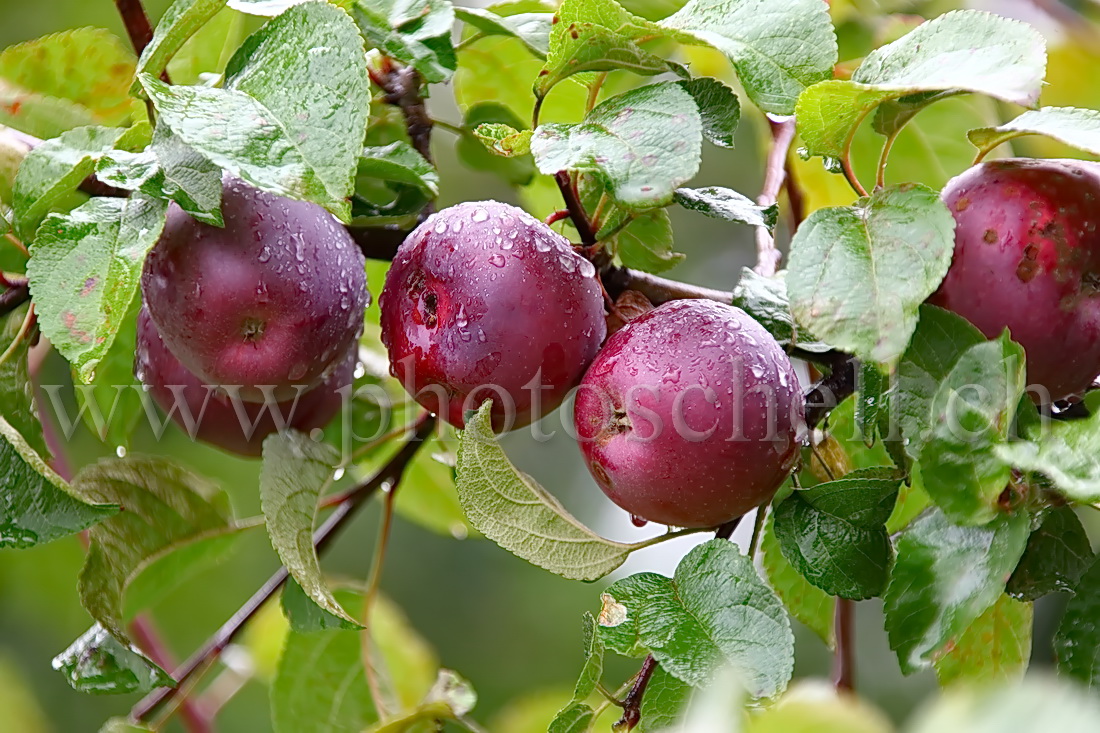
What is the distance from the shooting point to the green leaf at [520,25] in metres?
0.60

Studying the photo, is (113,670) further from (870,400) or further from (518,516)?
(870,400)

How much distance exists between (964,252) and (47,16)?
5.27 ft

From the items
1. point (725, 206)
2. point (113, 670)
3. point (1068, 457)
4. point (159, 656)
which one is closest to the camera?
point (1068, 457)

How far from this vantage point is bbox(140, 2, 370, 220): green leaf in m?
0.44

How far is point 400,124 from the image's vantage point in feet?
2.28

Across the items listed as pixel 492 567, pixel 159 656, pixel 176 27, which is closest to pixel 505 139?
pixel 176 27

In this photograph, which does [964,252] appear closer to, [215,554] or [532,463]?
[215,554]

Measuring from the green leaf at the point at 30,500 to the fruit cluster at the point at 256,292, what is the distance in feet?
0.28

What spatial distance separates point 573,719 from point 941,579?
0.58ft

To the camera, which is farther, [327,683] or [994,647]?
[327,683]

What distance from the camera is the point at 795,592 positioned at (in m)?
0.66

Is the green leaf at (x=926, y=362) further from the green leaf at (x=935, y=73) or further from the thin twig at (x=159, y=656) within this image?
the thin twig at (x=159, y=656)

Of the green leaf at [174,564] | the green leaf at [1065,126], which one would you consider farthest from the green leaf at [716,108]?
the green leaf at [174,564]

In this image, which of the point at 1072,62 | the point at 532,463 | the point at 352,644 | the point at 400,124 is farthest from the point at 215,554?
the point at 532,463
